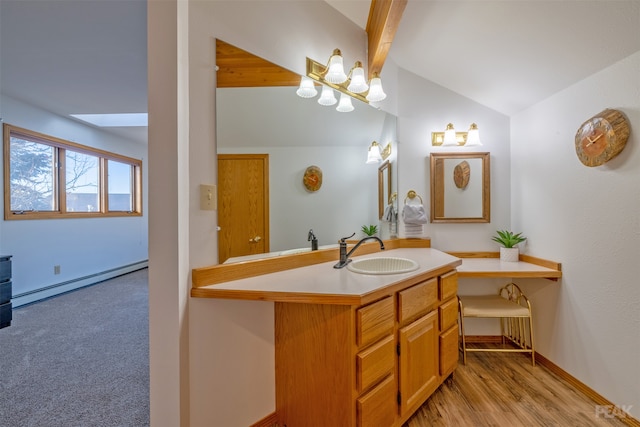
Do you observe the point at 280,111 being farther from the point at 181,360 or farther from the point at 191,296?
the point at 181,360

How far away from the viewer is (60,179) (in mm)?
3846

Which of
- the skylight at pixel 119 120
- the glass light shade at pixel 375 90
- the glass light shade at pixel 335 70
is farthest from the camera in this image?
the skylight at pixel 119 120

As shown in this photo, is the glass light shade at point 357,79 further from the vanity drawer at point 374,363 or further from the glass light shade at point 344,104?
the vanity drawer at point 374,363

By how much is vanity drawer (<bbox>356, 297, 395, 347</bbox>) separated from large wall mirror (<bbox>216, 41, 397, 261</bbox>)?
25.2 inches

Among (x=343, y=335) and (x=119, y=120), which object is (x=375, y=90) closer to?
(x=343, y=335)

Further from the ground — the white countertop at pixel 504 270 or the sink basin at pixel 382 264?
the sink basin at pixel 382 264

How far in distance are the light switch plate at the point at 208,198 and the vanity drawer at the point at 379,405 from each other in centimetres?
108

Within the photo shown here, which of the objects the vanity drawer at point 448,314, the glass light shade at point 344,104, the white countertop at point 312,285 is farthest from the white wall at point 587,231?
the glass light shade at point 344,104

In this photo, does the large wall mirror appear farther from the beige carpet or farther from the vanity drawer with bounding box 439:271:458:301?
the beige carpet

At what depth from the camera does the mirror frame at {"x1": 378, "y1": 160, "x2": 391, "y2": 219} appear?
2229 mm

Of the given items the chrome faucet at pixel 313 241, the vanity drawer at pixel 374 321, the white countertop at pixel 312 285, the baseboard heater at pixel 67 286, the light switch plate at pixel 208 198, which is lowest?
the baseboard heater at pixel 67 286

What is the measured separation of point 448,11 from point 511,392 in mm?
2457

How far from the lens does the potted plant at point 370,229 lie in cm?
211

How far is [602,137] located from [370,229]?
58.3 inches
